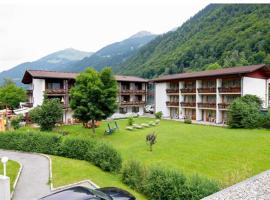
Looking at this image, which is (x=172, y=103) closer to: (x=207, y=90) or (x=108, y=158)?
(x=207, y=90)

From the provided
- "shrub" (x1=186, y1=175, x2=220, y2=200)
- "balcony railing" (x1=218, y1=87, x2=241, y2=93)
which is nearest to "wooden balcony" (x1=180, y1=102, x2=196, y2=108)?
"balcony railing" (x1=218, y1=87, x2=241, y2=93)

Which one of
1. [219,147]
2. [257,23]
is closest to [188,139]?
[219,147]

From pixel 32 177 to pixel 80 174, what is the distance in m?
3.18

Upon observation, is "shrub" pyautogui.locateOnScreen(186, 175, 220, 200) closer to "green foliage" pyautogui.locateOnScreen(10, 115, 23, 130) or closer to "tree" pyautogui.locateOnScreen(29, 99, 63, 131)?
A: "tree" pyautogui.locateOnScreen(29, 99, 63, 131)

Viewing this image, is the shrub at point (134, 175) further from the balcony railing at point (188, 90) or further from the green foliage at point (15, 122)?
the balcony railing at point (188, 90)

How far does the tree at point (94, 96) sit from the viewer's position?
30.1 meters

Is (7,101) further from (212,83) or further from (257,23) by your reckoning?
(257,23)

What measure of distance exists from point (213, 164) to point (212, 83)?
27507 millimetres

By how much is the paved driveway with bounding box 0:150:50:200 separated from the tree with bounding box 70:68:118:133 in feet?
28.5

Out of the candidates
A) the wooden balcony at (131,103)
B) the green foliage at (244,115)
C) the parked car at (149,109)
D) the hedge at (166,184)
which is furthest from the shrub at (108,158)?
the parked car at (149,109)

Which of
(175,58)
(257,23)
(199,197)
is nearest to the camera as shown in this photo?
(199,197)

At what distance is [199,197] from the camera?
1098 centimetres

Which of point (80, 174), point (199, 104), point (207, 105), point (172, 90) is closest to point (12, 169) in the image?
point (80, 174)

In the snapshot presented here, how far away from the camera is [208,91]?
42969 millimetres
